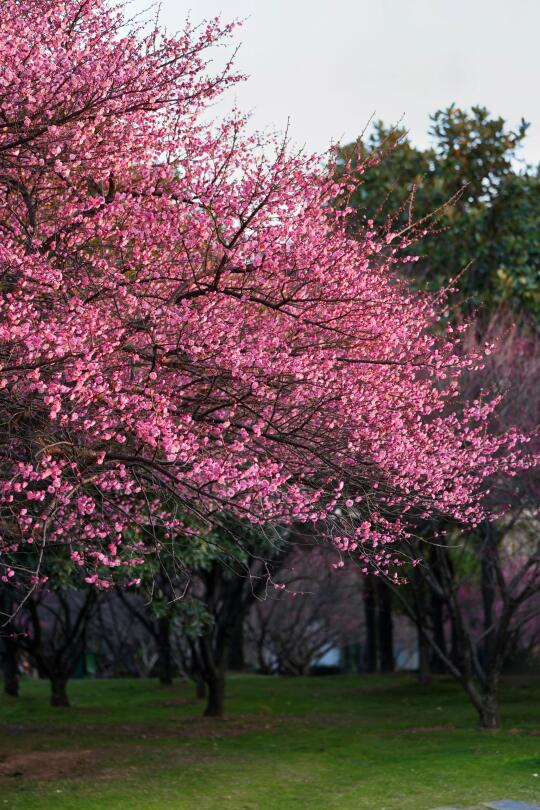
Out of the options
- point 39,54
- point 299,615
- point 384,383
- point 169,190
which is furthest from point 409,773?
point 299,615

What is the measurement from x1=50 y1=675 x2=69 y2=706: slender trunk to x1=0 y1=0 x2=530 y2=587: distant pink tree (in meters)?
17.8

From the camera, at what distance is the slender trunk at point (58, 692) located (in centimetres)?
2827

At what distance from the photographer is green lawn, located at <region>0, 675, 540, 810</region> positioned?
13.9 meters

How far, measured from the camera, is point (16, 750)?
61.8ft

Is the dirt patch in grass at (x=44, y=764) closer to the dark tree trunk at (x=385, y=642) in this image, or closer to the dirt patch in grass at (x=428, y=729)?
the dirt patch in grass at (x=428, y=729)

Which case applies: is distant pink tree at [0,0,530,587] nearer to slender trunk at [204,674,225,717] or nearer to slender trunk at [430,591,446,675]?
slender trunk at [204,674,225,717]

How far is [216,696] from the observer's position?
81.3 ft

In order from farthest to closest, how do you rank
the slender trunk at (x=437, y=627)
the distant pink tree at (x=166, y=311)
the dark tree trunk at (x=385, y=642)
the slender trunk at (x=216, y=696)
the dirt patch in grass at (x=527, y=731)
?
the dark tree trunk at (x=385, y=642), the slender trunk at (x=437, y=627), the slender trunk at (x=216, y=696), the dirt patch in grass at (x=527, y=731), the distant pink tree at (x=166, y=311)

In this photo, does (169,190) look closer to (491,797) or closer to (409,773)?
(491,797)

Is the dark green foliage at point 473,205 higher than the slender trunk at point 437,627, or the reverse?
the dark green foliage at point 473,205

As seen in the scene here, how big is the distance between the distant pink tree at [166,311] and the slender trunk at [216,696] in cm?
1369

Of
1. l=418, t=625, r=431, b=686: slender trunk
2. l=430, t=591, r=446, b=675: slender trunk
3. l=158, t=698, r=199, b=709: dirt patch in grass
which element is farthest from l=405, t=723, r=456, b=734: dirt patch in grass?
l=430, t=591, r=446, b=675: slender trunk

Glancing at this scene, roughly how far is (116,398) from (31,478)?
107 centimetres

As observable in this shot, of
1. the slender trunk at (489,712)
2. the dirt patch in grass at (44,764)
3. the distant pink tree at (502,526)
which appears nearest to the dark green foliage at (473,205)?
the distant pink tree at (502,526)
